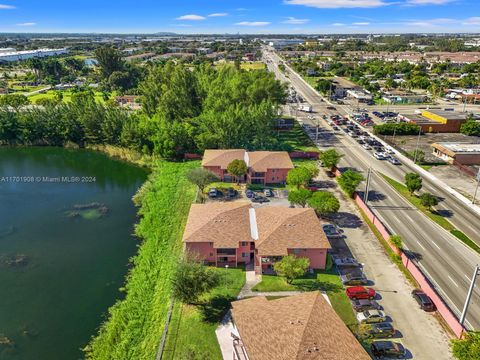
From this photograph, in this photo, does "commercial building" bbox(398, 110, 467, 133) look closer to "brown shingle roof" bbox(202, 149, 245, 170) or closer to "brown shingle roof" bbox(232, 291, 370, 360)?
"brown shingle roof" bbox(202, 149, 245, 170)

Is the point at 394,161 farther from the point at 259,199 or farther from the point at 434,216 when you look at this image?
the point at 259,199

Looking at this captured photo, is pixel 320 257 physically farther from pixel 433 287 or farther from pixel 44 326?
pixel 44 326

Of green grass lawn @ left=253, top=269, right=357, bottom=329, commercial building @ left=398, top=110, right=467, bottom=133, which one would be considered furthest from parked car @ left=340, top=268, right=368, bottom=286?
commercial building @ left=398, top=110, right=467, bottom=133

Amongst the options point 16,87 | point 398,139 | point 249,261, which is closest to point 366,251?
point 249,261

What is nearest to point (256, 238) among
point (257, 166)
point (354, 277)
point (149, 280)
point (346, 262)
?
point (346, 262)

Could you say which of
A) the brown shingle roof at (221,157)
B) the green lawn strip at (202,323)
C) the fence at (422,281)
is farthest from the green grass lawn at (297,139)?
the green lawn strip at (202,323)

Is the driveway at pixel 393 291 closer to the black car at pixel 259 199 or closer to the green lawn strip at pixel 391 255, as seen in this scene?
the green lawn strip at pixel 391 255
